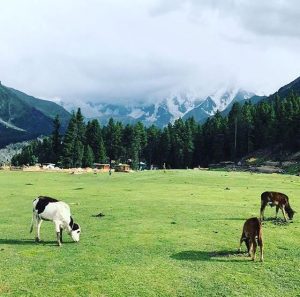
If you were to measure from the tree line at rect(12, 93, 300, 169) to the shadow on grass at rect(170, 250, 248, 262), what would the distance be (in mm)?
128730

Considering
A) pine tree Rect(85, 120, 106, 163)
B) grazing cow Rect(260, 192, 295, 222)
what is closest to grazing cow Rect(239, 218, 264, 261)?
grazing cow Rect(260, 192, 295, 222)

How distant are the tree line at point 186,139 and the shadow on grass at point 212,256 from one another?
5068 inches

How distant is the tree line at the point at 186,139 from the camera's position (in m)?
152

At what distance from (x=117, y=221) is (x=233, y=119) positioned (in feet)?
479

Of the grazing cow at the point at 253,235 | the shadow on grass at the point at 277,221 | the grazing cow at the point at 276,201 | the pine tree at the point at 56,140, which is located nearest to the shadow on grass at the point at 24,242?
the grazing cow at the point at 253,235

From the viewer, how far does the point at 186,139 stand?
175 m

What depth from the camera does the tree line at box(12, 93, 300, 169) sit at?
152000 millimetres

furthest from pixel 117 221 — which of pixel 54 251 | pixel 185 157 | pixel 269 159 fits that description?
pixel 185 157

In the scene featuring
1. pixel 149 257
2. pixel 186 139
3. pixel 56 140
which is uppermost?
pixel 186 139

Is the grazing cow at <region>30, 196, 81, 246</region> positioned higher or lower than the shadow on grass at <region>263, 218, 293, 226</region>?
higher

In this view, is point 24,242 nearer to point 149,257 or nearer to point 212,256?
point 149,257

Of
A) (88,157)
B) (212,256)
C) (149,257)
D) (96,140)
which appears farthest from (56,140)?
(212,256)

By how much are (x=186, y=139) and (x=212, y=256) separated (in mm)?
153781

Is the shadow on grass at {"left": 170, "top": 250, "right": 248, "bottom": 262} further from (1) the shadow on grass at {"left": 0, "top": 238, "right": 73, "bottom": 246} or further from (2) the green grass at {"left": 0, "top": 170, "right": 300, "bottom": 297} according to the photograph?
(1) the shadow on grass at {"left": 0, "top": 238, "right": 73, "bottom": 246}
